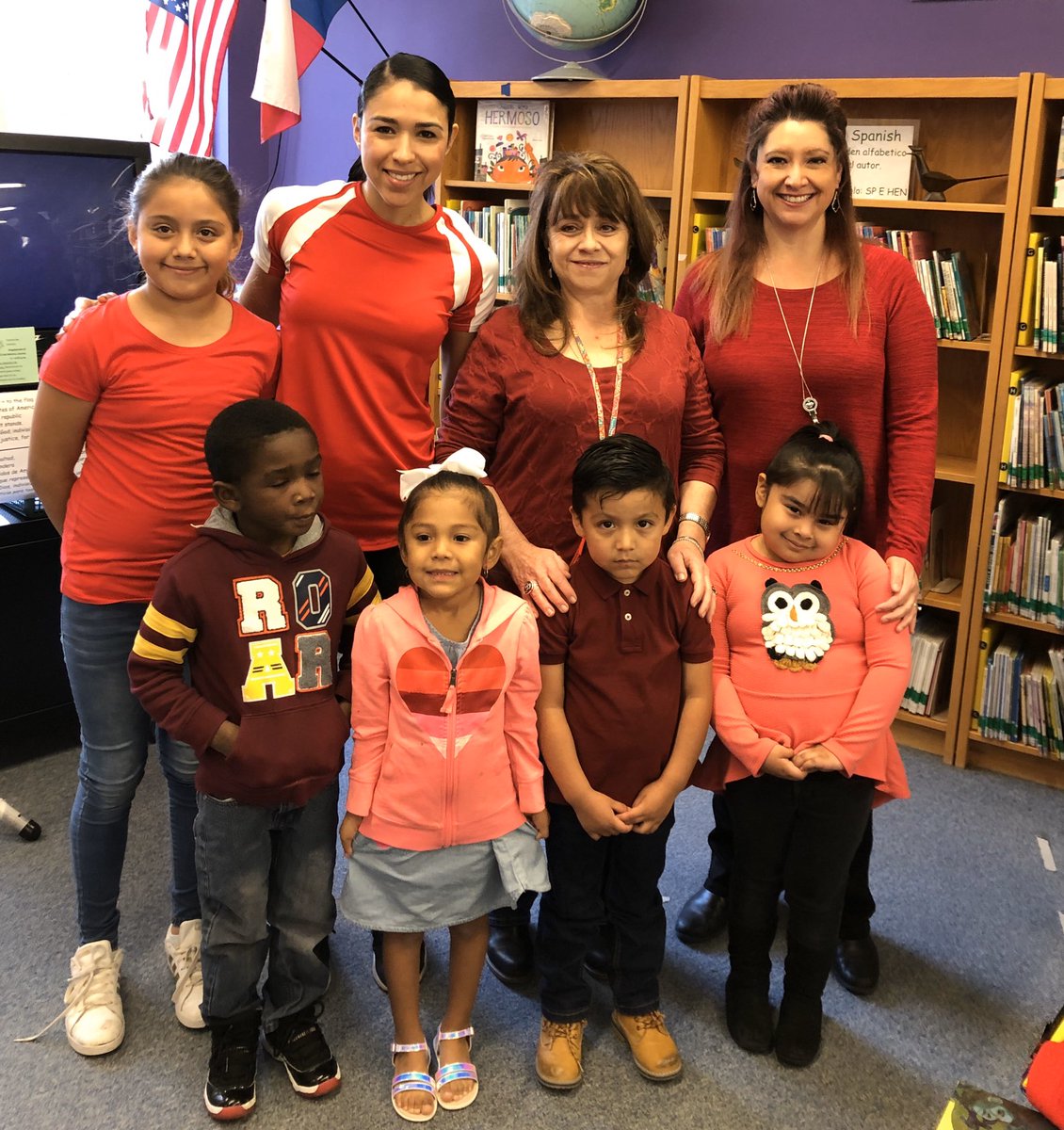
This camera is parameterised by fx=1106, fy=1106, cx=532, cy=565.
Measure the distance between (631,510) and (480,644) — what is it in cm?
31

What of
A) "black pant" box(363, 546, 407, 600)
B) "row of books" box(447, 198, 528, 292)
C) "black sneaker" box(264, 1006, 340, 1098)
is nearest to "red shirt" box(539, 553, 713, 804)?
"black pant" box(363, 546, 407, 600)

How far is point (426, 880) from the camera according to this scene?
173 cm

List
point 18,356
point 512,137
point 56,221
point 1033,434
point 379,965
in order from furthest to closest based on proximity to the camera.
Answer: point 512,137, point 1033,434, point 56,221, point 18,356, point 379,965

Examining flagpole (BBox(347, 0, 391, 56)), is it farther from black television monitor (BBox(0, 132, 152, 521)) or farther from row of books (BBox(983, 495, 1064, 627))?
row of books (BBox(983, 495, 1064, 627))

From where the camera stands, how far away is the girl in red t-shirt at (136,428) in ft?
5.57

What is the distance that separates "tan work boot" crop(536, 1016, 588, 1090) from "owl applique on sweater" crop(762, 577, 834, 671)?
72 cm

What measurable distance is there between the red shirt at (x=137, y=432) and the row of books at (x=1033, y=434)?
6.57 feet

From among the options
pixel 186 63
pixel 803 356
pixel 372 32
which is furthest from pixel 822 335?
pixel 186 63

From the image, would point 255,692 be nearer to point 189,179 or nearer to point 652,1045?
point 189,179

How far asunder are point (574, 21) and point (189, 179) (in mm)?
1987

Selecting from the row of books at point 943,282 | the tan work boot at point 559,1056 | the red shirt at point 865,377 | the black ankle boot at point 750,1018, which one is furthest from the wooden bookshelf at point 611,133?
the tan work boot at point 559,1056

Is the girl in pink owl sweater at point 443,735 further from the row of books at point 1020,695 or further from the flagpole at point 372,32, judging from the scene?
the flagpole at point 372,32

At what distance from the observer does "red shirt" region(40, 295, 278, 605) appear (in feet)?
5.54

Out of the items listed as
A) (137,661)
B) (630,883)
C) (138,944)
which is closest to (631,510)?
(630,883)
